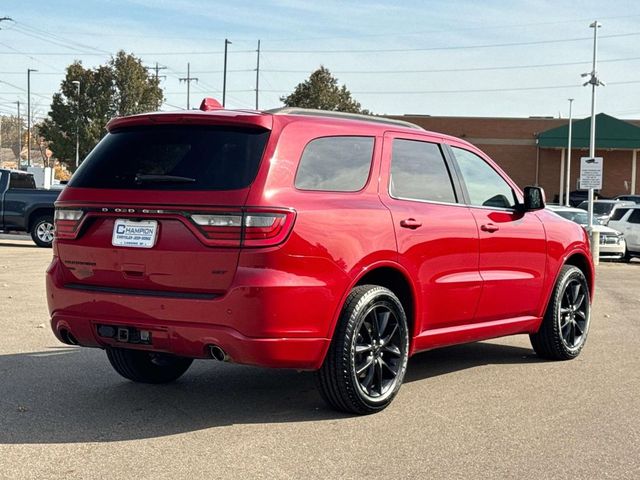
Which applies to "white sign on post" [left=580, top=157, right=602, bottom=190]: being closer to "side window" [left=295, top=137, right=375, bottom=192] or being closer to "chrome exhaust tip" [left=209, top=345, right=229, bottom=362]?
"side window" [left=295, top=137, right=375, bottom=192]

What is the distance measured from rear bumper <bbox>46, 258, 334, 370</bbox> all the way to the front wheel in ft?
0.52

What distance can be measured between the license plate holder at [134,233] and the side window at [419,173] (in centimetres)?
164

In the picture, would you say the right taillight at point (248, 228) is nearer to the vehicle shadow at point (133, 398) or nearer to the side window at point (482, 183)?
the vehicle shadow at point (133, 398)

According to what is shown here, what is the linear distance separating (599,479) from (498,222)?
113 inches

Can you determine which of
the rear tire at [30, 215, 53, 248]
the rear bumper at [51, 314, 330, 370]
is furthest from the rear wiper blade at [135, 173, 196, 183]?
the rear tire at [30, 215, 53, 248]

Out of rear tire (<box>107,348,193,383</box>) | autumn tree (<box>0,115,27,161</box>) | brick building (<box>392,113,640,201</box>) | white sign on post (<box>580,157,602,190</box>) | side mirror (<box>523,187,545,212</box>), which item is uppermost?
autumn tree (<box>0,115,27,161</box>)

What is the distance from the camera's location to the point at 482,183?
23.6ft

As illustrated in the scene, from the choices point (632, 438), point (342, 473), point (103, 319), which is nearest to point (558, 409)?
point (632, 438)

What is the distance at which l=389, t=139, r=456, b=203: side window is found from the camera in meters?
6.21

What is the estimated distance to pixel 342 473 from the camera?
180 inches

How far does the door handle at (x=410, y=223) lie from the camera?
598 cm

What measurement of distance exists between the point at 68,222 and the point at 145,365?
1.38 meters

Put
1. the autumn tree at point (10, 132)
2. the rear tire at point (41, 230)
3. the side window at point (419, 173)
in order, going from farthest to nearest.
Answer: the autumn tree at point (10, 132) → the rear tire at point (41, 230) → the side window at point (419, 173)


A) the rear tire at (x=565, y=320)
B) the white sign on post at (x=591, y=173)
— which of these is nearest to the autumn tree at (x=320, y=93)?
the white sign on post at (x=591, y=173)
